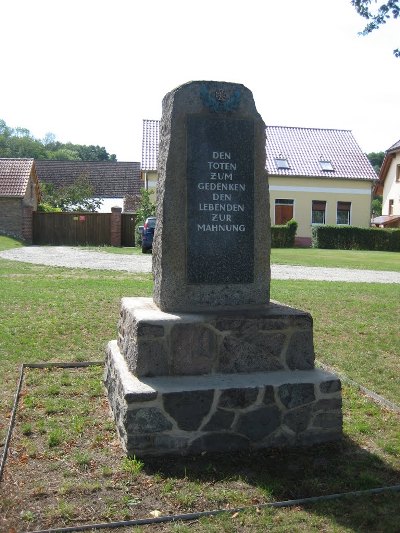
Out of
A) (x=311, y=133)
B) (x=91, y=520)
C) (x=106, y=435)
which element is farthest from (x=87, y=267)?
(x=311, y=133)

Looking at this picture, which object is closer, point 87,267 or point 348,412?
point 348,412

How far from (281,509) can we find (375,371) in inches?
137

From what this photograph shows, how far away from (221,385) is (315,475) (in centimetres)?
89

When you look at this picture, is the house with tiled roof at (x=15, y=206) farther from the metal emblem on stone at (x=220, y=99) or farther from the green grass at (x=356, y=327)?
the metal emblem on stone at (x=220, y=99)

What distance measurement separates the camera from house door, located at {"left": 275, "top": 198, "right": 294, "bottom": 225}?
40656mm

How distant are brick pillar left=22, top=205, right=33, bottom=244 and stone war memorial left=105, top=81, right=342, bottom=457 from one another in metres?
27.5

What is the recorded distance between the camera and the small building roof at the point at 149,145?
37.5m

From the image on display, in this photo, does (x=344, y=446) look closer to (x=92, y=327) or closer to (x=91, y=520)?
(x=91, y=520)

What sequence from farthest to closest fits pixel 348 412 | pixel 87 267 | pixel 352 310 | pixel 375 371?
pixel 87 267, pixel 352 310, pixel 375 371, pixel 348 412

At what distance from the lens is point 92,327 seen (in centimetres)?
830

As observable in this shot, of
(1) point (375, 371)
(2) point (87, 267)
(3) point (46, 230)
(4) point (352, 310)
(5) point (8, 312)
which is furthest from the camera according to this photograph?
(3) point (46, 230)

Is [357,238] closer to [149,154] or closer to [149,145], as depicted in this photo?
[149,154]

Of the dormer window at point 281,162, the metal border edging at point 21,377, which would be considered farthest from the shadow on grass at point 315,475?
the dormer window at point 281,162

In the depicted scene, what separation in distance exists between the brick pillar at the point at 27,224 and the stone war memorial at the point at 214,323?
27531mm
